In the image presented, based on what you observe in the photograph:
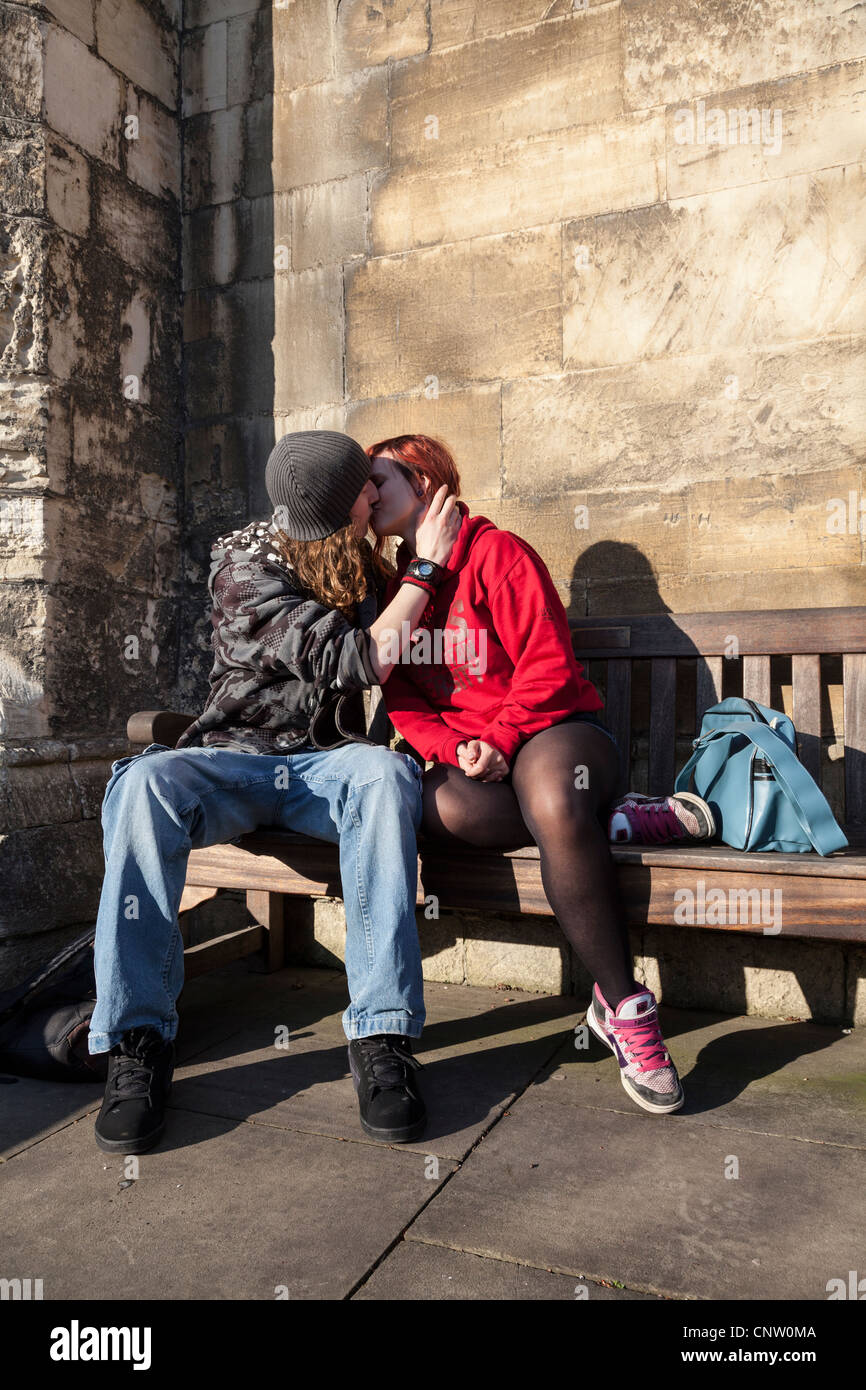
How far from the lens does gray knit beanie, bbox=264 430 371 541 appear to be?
2.56 metres

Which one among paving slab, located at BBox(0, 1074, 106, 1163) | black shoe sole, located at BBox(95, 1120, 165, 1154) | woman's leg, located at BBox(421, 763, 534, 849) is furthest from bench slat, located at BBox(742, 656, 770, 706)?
paving slab, located at BBox(0, 1074, 106, 1163)

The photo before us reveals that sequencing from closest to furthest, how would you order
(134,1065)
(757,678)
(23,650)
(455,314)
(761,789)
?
1. (134,1065)
2. (761,789)
3. (757,678)
4. (23,650)
5. (455,314)

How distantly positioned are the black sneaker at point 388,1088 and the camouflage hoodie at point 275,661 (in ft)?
2.54

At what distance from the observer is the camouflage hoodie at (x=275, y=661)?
255cm

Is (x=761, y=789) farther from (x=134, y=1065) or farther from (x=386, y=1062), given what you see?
(x=134, y=1065)

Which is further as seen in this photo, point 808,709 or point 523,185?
point 523,185

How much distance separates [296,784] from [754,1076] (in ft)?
4.47

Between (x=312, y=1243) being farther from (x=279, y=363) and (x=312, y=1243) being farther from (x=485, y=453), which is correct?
(x=279, y=363)

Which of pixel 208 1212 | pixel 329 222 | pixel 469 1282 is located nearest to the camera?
pixel 469 1282

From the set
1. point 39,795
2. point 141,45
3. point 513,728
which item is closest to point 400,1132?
point 513,728

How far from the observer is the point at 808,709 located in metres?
2.84

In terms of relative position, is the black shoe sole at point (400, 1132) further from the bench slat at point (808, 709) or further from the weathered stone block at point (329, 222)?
the weathered stone block at point (329, 222)
